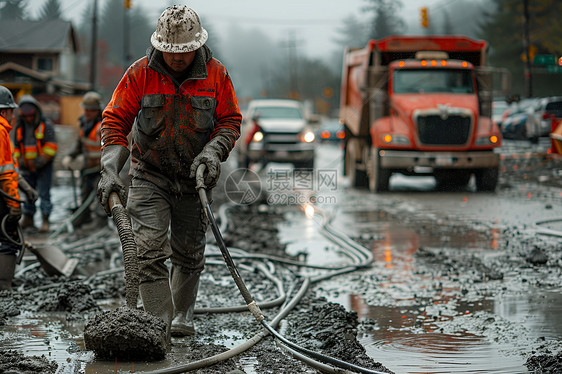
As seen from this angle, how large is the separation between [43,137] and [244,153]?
34.4 feet

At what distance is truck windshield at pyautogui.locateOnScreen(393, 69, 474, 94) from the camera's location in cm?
1606

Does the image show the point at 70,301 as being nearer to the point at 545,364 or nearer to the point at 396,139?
the point at 545,364

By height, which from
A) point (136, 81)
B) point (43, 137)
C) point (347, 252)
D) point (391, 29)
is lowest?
point (347, 252)

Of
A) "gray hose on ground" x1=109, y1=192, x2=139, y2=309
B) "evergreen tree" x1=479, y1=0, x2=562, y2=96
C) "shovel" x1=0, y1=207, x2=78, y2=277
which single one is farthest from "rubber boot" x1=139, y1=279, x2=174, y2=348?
"evergreen tree" x1=479, y1=0, x2=562, y2=96

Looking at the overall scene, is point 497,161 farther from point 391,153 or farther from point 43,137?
point 43,137

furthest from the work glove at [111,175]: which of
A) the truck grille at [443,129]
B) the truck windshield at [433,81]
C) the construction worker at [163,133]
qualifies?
the truck windshield at [433,81]

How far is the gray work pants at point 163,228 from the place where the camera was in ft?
16.2

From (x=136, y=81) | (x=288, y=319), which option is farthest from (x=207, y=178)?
(x=288, y=319)

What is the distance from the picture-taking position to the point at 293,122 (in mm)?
22672

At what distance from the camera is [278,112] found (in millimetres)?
23344

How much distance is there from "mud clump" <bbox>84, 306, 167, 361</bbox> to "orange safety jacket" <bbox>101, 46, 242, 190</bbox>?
1018 millimetres

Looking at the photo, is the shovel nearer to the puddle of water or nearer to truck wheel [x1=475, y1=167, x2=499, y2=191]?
the puddle of water

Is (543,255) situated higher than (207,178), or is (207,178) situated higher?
(207,178)

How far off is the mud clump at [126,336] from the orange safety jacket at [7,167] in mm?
2534
